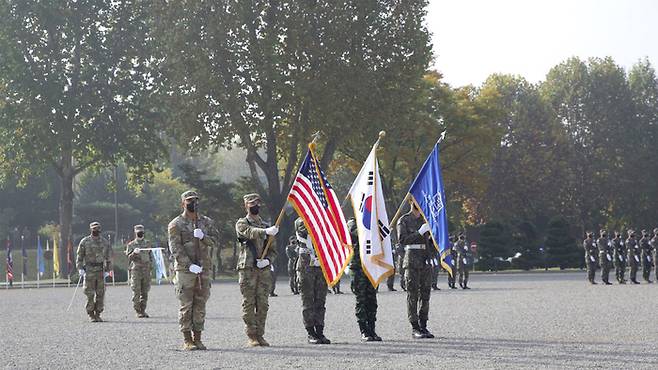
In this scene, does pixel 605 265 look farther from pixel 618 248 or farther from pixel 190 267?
pixel 190 267

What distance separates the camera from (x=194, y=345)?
55.7 ft

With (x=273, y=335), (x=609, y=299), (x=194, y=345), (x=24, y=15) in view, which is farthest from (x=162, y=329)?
(x=24, y=15)

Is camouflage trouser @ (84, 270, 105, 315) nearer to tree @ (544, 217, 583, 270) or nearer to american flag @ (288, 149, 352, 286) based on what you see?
american flag @ (288, 149, 352, 286)

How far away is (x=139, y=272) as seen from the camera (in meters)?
27.3

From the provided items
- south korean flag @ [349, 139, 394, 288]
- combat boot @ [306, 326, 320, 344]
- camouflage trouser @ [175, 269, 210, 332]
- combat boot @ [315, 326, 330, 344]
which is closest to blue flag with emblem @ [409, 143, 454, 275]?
south korean flag @ [349, 139, 394, 288]

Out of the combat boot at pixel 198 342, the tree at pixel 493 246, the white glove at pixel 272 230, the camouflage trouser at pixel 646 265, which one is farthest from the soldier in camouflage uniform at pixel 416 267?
the tree at pixel 493 246

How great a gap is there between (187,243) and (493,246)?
5088cm

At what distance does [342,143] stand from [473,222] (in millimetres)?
29206

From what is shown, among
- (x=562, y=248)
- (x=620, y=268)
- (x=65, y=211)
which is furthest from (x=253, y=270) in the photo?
(x=562, y=248)

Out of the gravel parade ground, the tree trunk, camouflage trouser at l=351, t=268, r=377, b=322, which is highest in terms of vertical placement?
the tree trunk

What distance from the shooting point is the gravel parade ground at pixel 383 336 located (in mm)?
14758

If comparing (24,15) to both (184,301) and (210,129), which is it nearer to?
(210,129)

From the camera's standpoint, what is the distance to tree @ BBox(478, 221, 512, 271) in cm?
6631

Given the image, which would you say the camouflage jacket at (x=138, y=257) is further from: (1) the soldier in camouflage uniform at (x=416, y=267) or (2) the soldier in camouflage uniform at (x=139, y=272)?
(1) the soldier in camouflage uniform at (x=416, y=267)
